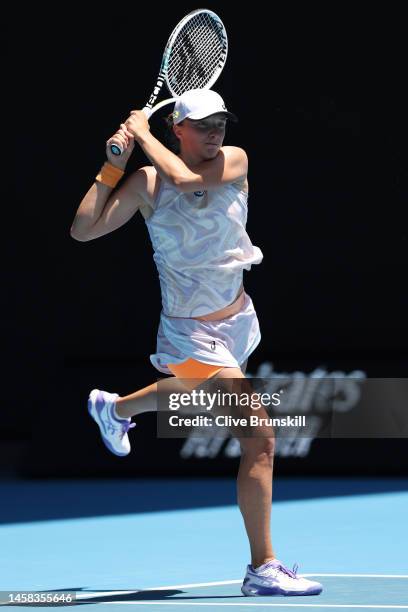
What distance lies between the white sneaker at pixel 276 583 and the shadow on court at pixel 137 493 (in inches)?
112

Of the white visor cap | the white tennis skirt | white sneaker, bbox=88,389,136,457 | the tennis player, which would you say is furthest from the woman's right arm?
white sneaker, bbox=88,389,136,457

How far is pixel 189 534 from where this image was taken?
7797mm

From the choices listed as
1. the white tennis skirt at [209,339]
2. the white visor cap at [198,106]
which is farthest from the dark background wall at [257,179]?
the white visor cap at [198,106]

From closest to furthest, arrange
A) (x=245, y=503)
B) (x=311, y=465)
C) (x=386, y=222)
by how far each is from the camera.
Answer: (x=245, y=503) < (x=311, y=465) < (x=386, y=222)

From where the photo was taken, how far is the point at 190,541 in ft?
24.8

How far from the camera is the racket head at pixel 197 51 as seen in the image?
21.7ft

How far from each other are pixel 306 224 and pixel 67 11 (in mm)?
2378

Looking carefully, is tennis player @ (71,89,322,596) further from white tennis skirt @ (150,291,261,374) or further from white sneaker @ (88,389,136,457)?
white sneaker @ (88,389,136,457)

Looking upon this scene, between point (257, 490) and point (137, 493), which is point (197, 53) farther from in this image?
point (137, 493)

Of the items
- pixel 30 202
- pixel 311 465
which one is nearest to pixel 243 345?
pixel 311 465

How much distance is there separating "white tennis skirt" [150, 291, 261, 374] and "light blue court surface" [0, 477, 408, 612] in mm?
873

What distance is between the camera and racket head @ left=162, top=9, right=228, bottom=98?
6.63 meters

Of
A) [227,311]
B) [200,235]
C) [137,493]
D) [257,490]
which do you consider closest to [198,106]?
[200,235]

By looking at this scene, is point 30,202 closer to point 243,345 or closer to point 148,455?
point 148,455
